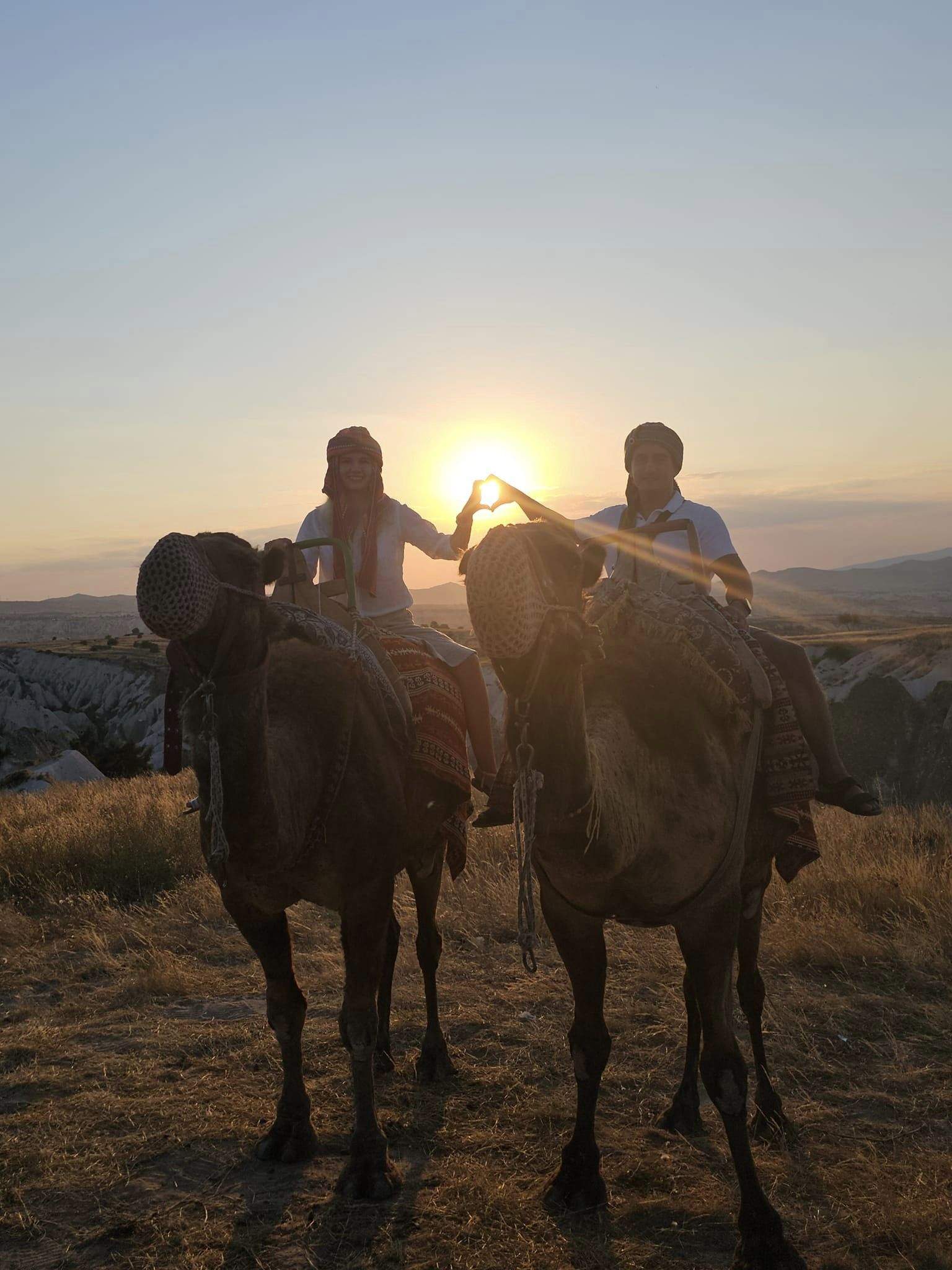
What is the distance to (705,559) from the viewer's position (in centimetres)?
539

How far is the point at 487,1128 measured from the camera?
506cm

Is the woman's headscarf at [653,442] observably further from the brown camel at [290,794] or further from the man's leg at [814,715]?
the brown camel at [290,794]

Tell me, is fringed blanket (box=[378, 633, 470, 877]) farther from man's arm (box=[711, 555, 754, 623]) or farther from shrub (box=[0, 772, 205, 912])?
shrub (box=[0, 772, 205, 912])

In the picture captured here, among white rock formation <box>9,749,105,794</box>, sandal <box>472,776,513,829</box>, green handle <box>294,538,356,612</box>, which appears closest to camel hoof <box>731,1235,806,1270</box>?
sandal <box>472,776,513,829</box>

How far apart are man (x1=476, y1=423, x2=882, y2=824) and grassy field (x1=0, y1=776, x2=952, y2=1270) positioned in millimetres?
1649

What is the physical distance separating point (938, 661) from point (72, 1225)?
19602 millimetres

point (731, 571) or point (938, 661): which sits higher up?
point (731, 571)

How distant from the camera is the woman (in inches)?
228

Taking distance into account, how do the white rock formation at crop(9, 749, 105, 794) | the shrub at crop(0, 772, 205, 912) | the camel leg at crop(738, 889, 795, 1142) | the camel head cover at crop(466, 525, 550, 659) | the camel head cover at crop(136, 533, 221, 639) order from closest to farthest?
the camel head cover at crop(466, 525, 550, 659) < the camel head cover at crop(136, 533, 221, 639) < the camel leg at crop(738, 889, 795, 1142) < the shrub at crop(0, 772, 205, 912) < the white rock formation at crop(9, 749, 105, 794)

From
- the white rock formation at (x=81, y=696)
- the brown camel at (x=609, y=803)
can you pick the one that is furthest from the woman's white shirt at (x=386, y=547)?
the white rock formation at (x=81, y=696)

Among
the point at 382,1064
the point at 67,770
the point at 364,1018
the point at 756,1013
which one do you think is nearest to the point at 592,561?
the point at 364,1018

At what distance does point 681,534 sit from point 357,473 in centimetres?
185

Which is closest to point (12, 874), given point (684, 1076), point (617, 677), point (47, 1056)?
point (47, 1056)

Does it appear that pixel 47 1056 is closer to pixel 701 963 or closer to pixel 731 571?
pixel 701 963
